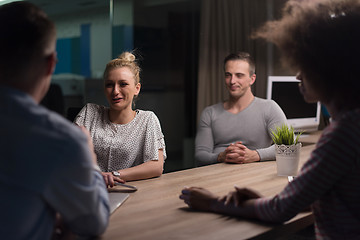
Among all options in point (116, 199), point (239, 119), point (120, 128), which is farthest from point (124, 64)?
point (239, 119)

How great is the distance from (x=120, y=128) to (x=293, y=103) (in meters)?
2.18

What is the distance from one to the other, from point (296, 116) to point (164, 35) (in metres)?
2.12

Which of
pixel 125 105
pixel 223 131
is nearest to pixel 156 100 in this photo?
pixel 223 131

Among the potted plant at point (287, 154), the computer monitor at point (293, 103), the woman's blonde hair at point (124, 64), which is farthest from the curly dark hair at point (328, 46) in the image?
the computer monitor at point (293, 103)

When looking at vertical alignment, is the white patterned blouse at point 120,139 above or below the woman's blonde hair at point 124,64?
below

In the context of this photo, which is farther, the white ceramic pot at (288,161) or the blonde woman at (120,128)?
the blonde woman at (120,128)

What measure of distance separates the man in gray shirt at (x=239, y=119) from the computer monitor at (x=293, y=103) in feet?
2.07

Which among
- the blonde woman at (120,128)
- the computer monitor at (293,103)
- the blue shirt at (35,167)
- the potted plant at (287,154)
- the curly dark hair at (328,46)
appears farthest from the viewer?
the computer monitor at (293,103)

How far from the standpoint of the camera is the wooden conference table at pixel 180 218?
3.96 ft

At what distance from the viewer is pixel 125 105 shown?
2.24 metres

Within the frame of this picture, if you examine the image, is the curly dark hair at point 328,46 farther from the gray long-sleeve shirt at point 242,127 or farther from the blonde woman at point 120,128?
the gray long-sleeve shirt at point 242,127

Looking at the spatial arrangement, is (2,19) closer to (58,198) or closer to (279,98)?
(58,198)

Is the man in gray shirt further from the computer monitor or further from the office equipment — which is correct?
the office equipment

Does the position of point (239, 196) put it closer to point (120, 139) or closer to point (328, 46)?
point (328, 46)
